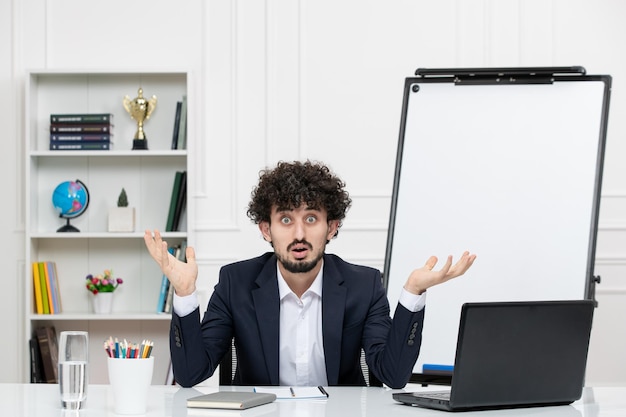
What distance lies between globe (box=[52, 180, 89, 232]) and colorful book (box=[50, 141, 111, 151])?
178mm

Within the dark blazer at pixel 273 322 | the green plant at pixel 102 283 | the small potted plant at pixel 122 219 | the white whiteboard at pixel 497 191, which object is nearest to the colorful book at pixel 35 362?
the green plant at pixel 102 283

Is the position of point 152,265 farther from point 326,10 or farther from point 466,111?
point 466,111

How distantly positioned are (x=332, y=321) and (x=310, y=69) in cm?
229

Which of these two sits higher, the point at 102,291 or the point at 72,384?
the point at 72,384

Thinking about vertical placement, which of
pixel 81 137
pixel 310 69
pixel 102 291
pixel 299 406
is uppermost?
pixel 310 69

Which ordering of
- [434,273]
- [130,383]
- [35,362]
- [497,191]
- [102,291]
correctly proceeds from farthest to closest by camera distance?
[102,291]
[35,362]
[497,191]
[434,273]
[130,383]

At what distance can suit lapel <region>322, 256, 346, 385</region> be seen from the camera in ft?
7.06

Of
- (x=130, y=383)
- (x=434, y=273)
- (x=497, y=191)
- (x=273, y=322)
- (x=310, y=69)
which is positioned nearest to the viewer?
(x=130, y=383)

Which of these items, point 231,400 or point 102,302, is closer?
point 231,400

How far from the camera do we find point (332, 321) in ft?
7.12

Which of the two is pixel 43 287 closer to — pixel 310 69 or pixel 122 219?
pixel 122 219

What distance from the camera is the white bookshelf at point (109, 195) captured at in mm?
4227

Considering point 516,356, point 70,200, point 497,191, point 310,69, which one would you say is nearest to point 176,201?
point 70,200

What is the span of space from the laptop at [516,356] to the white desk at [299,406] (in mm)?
25
